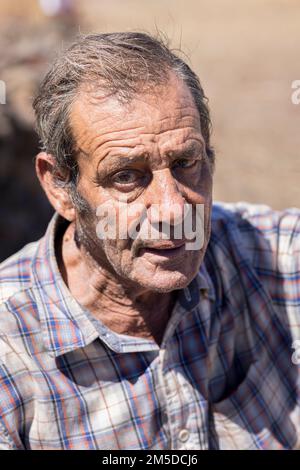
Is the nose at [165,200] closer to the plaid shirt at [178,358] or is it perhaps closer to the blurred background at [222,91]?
the plaid shirt at [178,358]

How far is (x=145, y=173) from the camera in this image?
6.01ft

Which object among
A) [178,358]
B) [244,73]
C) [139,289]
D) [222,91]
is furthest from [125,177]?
[244,73]

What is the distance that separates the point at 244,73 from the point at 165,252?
Answer: 6.76m

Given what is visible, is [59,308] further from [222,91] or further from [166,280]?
[222,91]

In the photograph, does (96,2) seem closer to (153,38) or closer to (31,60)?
(31,60)

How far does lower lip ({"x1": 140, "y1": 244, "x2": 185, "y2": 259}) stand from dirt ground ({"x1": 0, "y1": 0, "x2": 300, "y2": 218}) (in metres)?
1.71

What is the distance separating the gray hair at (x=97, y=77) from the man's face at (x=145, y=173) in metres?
0.04

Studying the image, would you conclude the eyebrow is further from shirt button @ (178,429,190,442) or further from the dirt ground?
the dirt ground

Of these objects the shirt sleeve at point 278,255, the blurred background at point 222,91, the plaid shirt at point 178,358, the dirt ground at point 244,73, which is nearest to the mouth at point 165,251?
the plaid shirt at point 178,358

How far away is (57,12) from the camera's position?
8008 mm

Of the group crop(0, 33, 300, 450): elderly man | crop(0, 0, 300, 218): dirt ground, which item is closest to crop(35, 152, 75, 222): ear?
crop(0, 33, 300, 450): elderly man

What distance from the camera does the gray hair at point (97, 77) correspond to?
1804 millimetres
